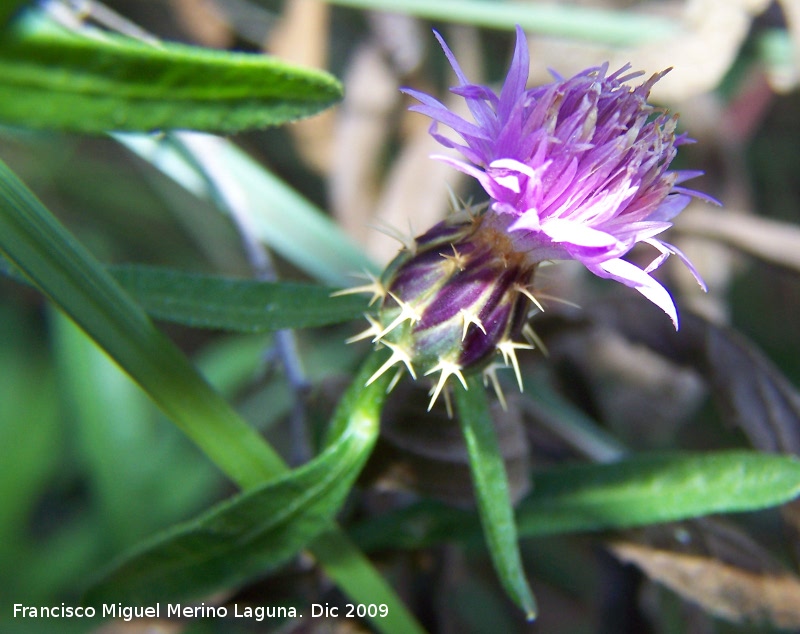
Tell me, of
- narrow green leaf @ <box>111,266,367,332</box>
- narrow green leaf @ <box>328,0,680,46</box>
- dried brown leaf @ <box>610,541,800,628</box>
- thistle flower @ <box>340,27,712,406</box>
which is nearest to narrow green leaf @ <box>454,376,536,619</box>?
thistle flower @ <box>340,27,712,406</box>

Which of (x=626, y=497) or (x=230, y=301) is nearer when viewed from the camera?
(x=230, y=301)

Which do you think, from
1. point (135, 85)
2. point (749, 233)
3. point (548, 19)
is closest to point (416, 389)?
point (135, 85)

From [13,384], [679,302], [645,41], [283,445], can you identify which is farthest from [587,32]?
[13,384]

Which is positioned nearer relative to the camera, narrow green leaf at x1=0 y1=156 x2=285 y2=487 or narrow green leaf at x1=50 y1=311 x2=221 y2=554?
narrow green leaf at x1=0 y1=156 x2=285 y2=487

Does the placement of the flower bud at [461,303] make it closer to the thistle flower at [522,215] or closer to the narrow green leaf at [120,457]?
the thistle flower at [522,215]

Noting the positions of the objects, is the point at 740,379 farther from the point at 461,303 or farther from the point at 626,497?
the point at 461,303

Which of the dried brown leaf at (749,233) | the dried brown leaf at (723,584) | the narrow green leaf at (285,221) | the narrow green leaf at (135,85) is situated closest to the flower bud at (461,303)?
the narrow green leaf at (135,85)

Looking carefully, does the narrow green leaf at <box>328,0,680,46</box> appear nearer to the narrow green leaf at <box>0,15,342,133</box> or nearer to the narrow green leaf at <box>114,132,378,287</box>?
the narrow green leaf at <box>114,132,378,287</box>

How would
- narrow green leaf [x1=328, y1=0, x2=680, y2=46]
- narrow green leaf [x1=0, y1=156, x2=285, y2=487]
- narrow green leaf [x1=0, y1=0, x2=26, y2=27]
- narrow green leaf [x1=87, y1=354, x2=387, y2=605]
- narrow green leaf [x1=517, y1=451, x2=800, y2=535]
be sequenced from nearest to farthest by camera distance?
1. narrow green leaf [x1=0, y1=0, x2=26, y2=27]
2. narrow green leaf [x1=0, y1=156, x2=285, y2=487]
3. narrow green leaf [x1=87, y1=354, x2=387, y2=605]
4. narrow green leaf [x1=517, y1=451, x2=800, y2=535]
5. narrow green leaf [x1=328, y1=0, x2=680, y2=46]
